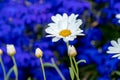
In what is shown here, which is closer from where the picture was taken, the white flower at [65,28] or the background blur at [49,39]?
the white flower at [65,28]

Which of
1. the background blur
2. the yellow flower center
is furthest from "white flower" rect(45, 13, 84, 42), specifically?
the background blur

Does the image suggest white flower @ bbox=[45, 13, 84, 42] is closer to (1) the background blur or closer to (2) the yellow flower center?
A: (2) the yellow flower center

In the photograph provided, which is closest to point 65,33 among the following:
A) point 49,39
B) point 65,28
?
point 65,28

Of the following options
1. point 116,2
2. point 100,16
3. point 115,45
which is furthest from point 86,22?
point 115,45

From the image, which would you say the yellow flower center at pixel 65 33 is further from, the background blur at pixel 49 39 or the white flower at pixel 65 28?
the background blur at pixel 49 39

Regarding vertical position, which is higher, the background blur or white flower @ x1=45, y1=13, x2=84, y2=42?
the background blur

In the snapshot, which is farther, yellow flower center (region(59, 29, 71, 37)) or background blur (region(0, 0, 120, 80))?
background blur (region(0, 0, 120, 80))

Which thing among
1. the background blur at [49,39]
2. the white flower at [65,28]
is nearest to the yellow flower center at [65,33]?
→ the white flower at [65,28]

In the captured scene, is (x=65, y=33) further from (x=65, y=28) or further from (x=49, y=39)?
(x=49, y=39)
